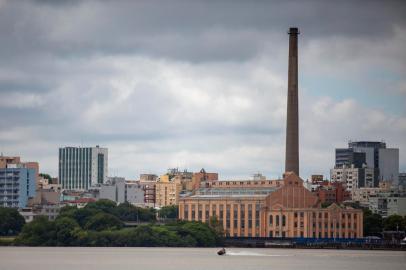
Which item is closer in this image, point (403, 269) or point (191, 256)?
point (403, 269)

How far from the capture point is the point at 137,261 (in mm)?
179125

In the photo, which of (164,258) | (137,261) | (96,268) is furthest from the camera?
(164,258)

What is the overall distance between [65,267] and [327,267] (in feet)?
98.0

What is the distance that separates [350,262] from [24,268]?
43860 mm

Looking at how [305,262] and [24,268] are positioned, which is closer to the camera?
[24,268]

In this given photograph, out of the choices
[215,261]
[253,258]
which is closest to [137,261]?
[215,261]

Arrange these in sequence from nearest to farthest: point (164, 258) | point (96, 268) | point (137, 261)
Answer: point (96, 268) → point (137, 261) → point (164, 258)

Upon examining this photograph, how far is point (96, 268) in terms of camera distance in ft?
534

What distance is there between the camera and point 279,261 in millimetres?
185375

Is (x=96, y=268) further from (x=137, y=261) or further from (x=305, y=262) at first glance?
(x=305, y=262)

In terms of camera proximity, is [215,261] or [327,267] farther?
[215,261]

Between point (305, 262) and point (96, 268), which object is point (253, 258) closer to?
point (305, 262)

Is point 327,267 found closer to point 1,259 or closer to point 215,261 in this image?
point 215,261

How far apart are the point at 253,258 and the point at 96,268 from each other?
38.4 meters
